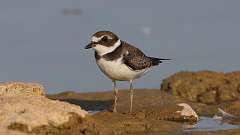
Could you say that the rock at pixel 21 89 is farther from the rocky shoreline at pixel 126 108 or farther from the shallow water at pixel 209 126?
the shallow water at pixel 209 126

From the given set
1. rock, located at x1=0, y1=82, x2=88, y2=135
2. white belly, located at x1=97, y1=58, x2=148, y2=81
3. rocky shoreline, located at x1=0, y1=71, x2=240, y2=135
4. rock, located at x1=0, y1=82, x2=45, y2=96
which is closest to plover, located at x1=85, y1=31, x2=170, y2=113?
Result: white belly, located at x1=97, y1=58, x2=148, y2=81

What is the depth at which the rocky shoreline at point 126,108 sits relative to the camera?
9508 millimetres

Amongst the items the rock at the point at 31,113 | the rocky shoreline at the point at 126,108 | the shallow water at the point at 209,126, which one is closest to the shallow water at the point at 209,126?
the shallow water at the point at 209,126

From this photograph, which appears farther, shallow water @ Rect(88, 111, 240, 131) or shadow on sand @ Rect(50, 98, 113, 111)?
shadow on sand @ Rect(50, 98, 113, 111)

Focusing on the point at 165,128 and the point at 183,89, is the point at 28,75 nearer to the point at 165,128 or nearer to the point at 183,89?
the point at 183,89

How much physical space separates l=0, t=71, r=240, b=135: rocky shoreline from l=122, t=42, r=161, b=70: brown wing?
25.6 inches

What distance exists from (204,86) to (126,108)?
2.28 meters

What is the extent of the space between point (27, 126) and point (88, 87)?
7521 millimetres

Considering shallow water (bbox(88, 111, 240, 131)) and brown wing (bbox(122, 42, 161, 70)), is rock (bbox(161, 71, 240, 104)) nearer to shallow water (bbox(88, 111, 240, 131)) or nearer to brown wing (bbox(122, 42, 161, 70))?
brown wing (bbox(122, 42, 161, 70))

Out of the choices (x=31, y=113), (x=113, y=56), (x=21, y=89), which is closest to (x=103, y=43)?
(x=113, y=56)

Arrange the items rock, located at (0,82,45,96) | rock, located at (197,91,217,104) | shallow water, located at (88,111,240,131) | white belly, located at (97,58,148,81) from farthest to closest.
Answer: rock, located at (197,91,217,104)
white belly, located at (97,58,148,81)
shallow water, located at (88,111,240,131)
rock, located at (0,82,45,96)

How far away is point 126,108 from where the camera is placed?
14.1m

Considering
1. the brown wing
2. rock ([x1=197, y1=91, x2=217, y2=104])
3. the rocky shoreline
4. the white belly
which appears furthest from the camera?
rock ([x1=197, y1=91, x2=217, y2=104])

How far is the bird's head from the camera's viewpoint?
41.2ft
